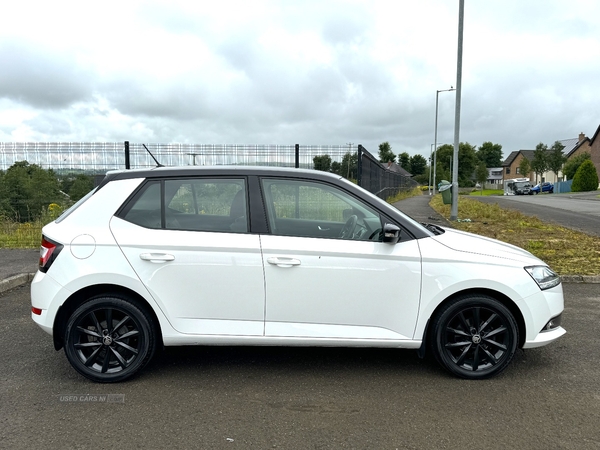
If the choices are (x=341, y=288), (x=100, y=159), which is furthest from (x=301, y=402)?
(x=100, y=159)

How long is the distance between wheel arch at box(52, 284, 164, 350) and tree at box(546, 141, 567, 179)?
76.4 m

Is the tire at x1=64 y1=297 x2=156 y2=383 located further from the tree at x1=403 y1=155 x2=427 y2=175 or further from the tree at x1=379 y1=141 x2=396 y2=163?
the tree at x1=403 y1=155 x2=427 y2=175

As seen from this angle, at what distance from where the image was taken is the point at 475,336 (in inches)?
145

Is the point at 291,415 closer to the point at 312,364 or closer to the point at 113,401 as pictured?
the point at 312,364

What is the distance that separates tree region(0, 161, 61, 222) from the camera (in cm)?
1098

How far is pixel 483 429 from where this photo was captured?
9.99 feet

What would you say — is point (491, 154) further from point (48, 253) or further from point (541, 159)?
point (48, 253)

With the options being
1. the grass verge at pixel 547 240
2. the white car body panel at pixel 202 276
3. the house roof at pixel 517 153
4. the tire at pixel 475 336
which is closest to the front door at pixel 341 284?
the white car body panel at pixel 202 276

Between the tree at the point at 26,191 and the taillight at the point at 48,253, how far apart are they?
8.21m

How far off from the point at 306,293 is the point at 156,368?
152 centimetres

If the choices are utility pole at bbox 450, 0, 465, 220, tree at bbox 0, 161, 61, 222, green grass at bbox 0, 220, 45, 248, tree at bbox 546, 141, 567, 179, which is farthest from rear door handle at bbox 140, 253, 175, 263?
tree at bbox 546, 141, 567, 179

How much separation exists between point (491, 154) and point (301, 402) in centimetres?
14862

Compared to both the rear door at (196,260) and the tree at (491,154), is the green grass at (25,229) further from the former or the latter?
the tree at (491,154)

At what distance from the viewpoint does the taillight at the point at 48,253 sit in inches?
142
